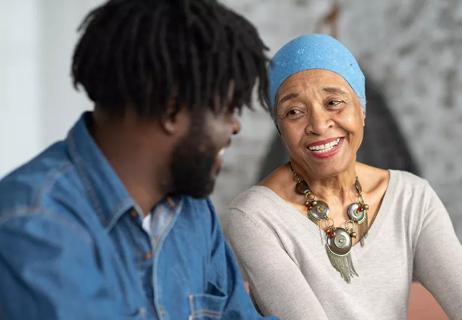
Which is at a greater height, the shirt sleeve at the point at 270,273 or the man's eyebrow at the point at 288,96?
the man's eyebrow at the point at 288,96

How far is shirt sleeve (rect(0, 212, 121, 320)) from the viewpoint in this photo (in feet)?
2.56

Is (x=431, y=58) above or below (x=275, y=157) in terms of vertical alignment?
above

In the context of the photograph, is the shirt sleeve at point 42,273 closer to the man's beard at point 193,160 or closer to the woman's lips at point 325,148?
the man's beard at point 193,160

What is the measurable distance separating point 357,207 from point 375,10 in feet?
6.47

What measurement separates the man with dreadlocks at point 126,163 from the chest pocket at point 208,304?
0.04 m

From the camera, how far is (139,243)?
0.93m

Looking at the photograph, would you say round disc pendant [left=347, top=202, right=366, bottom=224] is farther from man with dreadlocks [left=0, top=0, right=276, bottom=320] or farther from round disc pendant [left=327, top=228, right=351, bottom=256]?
man with dreadlocks [left=0, top=0, right=276, bottom=320]

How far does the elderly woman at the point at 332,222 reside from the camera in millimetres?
1338

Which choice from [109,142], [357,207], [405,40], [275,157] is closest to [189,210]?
[109,142]

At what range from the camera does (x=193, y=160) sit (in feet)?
2.97

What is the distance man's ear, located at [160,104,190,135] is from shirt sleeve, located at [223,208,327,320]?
0.49m

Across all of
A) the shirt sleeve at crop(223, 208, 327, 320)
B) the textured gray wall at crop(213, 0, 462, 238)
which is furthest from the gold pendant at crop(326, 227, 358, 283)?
the textured gray wall at crop(213, 0, 462, 238)

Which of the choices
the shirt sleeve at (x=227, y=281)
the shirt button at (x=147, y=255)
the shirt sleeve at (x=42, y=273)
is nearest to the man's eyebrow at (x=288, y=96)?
the shirt sleeve at (x=227, y=281)

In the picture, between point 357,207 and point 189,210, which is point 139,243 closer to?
point 189,210
